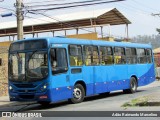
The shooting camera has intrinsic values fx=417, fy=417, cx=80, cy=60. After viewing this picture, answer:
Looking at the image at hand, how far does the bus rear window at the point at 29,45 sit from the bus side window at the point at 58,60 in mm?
492

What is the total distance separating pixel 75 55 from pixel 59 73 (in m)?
1.60

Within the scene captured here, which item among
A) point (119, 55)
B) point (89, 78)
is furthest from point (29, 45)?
point (119, 55)

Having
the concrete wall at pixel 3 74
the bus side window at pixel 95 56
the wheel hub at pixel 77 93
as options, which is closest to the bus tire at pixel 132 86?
the bus side window at pixel 95 56

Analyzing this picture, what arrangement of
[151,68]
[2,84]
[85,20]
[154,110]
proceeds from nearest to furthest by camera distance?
[154,110] → [2,84] → [151,68] → [85,20]

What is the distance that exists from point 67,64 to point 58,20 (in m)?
22.3

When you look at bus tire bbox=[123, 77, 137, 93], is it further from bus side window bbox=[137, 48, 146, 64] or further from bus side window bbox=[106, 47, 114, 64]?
bus side window bbox=[106, 47, 114, 64]

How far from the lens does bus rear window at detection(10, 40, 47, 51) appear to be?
56.3 feet

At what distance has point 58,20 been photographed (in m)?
39.8

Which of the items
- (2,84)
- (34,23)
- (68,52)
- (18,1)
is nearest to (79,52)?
(68,52)

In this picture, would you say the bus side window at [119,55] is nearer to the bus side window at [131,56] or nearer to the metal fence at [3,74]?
the bus side window at [131,56]

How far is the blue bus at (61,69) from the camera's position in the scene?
16906mm

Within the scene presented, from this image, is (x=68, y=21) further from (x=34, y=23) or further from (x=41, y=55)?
(x=41, y=55)

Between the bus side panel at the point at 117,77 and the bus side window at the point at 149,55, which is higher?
the bus side window at the point at 149,55

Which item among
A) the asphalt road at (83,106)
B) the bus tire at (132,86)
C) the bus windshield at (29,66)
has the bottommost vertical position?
the asphalt road at (83,106)
